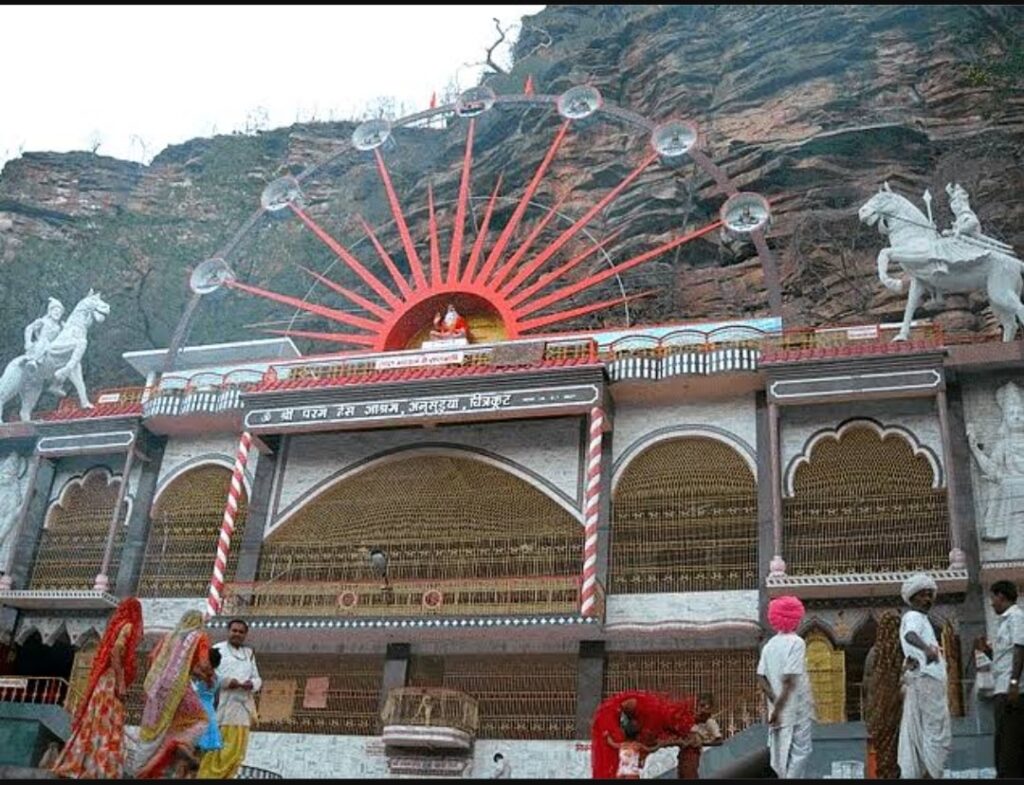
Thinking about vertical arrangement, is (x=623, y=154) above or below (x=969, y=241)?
above

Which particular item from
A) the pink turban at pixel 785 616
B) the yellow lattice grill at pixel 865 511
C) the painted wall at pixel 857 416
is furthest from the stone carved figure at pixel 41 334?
the pink turban at pixel 785 616

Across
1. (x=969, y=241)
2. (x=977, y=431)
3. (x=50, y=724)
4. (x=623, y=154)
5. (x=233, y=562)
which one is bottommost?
(x=50, y=724)

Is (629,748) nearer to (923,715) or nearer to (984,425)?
(923,715)

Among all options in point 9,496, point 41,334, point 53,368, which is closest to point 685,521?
point 9,496

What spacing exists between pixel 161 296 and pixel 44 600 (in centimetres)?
1640

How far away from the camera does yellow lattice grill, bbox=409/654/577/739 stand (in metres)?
17.8

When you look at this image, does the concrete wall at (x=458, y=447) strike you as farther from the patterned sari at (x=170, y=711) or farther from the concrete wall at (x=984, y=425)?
the patterned sari at (x=170, y=711)

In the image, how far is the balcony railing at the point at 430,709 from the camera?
17250 millimetres

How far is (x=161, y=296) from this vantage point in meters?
35.6

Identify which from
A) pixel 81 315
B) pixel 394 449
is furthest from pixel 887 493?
pixel 81 315

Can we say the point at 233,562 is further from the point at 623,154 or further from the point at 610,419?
the point at 623,154

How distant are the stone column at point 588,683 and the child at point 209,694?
8320 mm

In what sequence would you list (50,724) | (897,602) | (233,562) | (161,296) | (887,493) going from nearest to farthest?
(50,724)
(897,602)
(887,493)
(233,562)
(161,296)

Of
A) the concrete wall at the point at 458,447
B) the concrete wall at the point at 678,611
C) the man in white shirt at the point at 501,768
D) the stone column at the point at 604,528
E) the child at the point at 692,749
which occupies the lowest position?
the child at the point at 692,749
